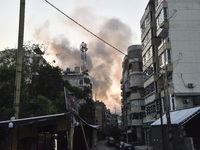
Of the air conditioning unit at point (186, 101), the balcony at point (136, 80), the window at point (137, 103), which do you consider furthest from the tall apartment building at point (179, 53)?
the balcony at point (136, 80)

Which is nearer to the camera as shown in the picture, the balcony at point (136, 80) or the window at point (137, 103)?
the window at point (137, 103)

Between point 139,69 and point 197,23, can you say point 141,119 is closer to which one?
point 139,69

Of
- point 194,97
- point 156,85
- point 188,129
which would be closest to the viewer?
point 188,129

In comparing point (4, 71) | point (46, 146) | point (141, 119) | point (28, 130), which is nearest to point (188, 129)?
point (46, 146)

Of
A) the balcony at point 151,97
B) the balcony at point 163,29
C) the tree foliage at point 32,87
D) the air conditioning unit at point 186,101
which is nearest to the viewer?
the tree foliage at point 32,87

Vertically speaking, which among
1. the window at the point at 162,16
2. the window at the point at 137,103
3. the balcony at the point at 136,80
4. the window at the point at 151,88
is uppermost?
the window at the point at 162,16

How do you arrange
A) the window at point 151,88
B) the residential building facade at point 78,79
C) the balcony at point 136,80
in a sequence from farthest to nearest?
the residential building facade at point 78,79 → the balcony at point 136,80 → the window at point 151,88

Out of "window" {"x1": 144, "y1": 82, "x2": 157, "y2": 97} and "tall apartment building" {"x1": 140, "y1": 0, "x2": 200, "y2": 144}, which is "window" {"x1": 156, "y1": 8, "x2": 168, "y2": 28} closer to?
"tall apartment building" {"x1": 140, "y1": 0, "x2": 200, "y2": 144}

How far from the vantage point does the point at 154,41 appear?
38.3 meters

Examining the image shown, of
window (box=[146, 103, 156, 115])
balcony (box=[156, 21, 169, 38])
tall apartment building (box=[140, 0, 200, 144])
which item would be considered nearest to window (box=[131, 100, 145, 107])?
window (box=[146, 103, 156, 115])

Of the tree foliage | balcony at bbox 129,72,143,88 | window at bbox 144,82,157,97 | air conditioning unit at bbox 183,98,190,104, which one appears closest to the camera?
the tree foliage

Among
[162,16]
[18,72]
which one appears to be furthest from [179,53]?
[18,72]

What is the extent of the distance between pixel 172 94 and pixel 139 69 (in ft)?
70.7

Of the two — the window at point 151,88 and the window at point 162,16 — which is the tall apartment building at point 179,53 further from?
the window at point 151,88
